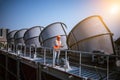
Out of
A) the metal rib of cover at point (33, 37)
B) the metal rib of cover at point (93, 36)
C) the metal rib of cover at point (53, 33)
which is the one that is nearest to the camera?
the metal rib of cover at point (93, 36)

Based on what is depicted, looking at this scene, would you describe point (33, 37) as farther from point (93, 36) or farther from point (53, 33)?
point (93, 36)

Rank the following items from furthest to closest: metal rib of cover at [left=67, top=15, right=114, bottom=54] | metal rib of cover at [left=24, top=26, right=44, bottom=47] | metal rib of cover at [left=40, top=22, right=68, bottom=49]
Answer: metal rib of cover at [left=24, top=26, right=44, bottom=47] < metal rib of cover at [left=40, top=22, right=68, bottom=49] < metal rib of cover at [left=67, top=15, right=114, bottom=54]

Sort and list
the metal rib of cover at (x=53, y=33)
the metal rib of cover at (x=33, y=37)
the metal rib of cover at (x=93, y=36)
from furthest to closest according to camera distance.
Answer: the metal rib of cover at (x=33, y=37) < the metal rib of cover at (x=53, y=33) < the metal rib of cover at (x=93, y=36)

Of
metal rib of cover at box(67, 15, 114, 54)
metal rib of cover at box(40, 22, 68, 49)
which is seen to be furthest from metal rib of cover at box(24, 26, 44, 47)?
metal rib of cover at box(67, 15, 114, 54)

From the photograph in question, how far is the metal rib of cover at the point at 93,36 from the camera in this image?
26.5ft

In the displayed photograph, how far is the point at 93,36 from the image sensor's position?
8242 millimetres

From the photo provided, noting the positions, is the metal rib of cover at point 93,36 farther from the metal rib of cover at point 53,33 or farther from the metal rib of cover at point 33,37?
the metal rib of cover at point 33,37

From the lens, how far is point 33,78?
10586 millimetres

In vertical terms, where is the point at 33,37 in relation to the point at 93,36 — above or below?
above

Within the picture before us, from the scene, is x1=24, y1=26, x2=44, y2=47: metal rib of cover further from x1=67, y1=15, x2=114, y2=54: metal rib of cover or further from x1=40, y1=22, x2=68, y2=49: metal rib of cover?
x1=67, y1=15, x2=114, y2=54: metal rib of cover

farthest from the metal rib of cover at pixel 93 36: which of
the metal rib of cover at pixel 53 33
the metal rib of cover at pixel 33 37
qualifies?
the metal rib of cover at pixel 33 37

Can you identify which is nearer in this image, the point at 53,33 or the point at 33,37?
the point at 53,33

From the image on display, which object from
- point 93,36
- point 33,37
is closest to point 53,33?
point 33,37

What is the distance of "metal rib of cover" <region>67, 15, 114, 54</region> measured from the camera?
8.06 metres
